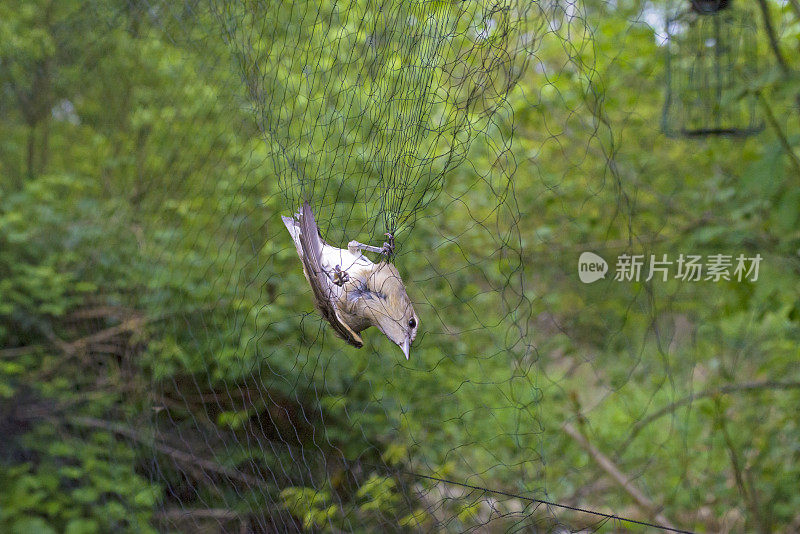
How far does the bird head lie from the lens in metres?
0.75

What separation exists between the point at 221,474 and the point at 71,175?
3.99 feet

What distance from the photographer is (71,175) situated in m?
2.04

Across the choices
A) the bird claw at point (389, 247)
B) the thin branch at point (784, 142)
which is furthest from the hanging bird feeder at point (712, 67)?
the bird claw at point (389, 247)

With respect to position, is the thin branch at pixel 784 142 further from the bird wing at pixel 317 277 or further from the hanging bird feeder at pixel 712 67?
the bird wing at pixel 317 277

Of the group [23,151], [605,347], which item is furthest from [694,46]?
[23,151]

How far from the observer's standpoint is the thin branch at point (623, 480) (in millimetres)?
1991

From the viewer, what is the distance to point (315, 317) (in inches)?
45.7

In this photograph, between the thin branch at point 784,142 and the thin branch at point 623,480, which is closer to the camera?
the thin branch at point 784,142

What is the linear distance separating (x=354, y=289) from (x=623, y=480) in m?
1.60


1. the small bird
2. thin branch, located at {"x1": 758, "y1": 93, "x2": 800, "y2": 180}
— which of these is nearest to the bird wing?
the small bird

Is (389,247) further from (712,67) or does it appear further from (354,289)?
(712,67)

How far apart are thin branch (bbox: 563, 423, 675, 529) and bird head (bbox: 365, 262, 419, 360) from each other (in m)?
1.39

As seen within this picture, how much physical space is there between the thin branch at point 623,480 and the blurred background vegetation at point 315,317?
14mm

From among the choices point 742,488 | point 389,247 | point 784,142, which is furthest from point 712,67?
point 389,247
